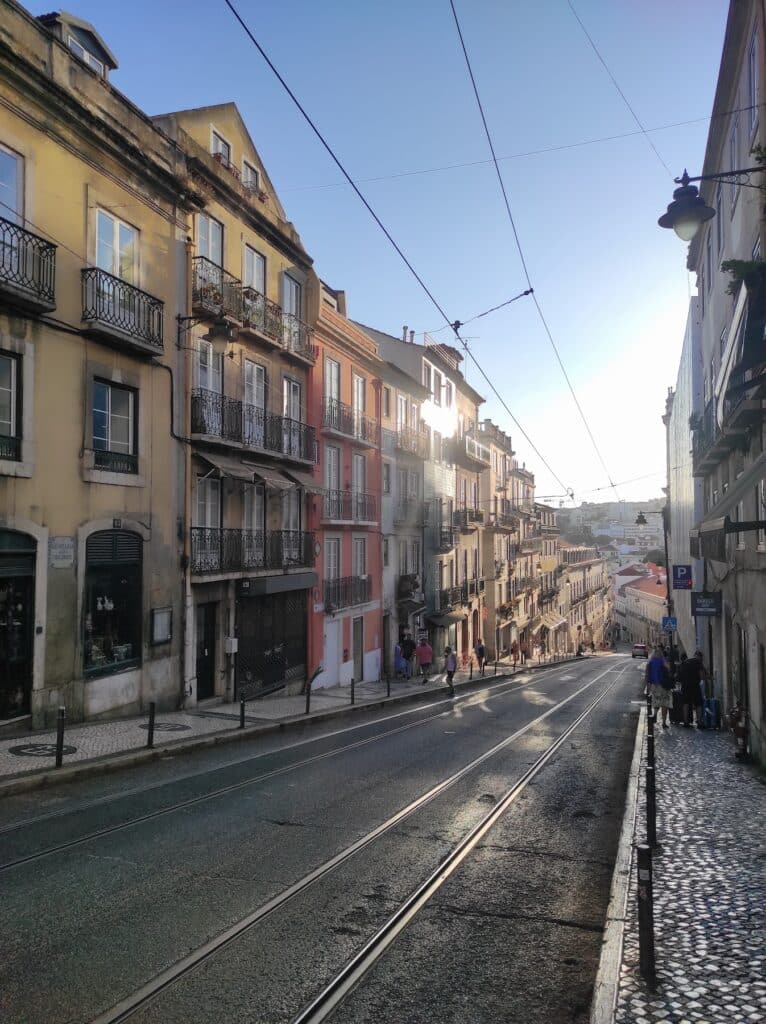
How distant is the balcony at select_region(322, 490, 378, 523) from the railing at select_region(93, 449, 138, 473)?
9657 millimetres

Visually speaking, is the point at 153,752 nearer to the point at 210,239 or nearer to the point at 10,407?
the point at 10,407

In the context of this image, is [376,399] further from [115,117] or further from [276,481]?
[115,117]

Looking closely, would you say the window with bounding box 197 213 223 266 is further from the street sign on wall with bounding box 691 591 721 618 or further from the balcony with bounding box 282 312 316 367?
the street sign on wall with bounding box 691 591 721 618

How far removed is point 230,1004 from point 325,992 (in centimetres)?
60

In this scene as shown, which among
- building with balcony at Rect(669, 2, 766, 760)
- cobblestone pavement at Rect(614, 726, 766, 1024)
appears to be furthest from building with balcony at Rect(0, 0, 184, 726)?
building with balcony at Rect(669, 2, 766, 760)

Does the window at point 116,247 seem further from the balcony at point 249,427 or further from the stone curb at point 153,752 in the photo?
the stone curb at point 153,752

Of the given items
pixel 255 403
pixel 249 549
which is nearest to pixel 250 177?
pixel 255 403

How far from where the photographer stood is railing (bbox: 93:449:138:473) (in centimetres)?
1487

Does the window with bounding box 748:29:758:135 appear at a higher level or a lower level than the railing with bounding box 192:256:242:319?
higher

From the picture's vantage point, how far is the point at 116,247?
15562 millimetres

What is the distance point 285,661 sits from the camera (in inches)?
885

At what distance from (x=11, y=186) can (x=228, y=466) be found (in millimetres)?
7493

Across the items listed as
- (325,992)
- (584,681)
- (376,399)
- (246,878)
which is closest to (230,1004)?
(325,992)

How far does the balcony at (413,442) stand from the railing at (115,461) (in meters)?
17.1
